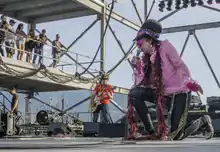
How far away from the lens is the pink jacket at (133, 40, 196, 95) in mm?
3053

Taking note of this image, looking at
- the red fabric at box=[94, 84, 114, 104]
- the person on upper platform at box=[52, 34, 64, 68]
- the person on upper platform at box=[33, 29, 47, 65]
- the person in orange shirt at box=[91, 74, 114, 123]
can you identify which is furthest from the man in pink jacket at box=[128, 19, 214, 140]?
the person on upper platform at box=[52, 34, 64, 68]

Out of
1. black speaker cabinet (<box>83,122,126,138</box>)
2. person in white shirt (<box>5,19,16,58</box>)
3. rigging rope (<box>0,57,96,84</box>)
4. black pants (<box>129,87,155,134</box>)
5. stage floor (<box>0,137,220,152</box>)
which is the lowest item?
stage floor (<box>0,137,220,152</box>)

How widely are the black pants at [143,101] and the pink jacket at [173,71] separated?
0.41 ft

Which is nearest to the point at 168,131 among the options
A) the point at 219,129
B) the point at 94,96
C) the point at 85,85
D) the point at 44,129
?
the point at 219,129

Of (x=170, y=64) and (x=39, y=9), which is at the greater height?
(x=39, y=9)

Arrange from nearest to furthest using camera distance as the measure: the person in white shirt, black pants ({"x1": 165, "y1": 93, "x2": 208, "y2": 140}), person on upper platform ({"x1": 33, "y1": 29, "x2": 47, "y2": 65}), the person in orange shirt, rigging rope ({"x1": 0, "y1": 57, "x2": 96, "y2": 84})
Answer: black pants ({"x1": 165, "y1": 93, "x2": 208, "y2": 140}), the person in orange shirt, rigging rope ({"x1": 0, "y1": 57, "x2": 96, "y2": 84}), the person in white shirt, person on upper platform ({"x1": 33, "y1": 29, "x2": 47, "y2": 65})

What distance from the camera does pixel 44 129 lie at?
11070mm

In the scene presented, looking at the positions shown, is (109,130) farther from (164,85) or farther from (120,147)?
(120,147)

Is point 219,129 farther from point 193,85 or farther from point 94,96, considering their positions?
point 94,96

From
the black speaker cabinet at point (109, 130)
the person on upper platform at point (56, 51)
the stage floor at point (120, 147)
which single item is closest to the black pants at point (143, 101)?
the stage floor at point (120, 147)

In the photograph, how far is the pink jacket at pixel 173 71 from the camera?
3.05 meters

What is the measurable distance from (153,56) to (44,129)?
27.4 feet

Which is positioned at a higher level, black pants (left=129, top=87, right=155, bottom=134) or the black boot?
black pants (left=129, top=87, right=155, bottom=134)

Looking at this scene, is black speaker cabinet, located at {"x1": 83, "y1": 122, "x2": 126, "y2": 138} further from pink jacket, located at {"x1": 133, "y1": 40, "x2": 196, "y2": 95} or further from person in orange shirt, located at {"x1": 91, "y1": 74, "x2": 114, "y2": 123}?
person in orange shirt, located at {"x1": 91, "y1": 74, "x2": 114, "y2": 123}
